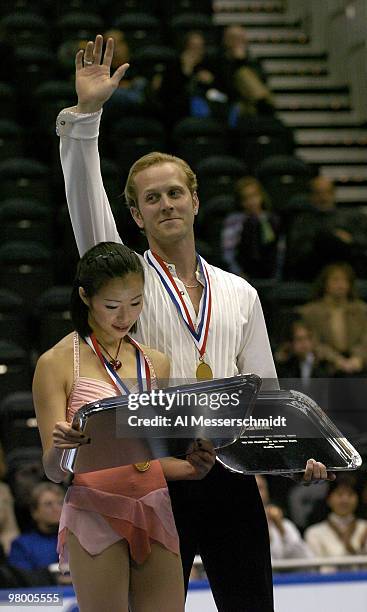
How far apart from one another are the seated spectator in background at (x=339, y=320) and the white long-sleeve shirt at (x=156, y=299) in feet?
8.16

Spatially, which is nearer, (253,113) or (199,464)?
(199,464)

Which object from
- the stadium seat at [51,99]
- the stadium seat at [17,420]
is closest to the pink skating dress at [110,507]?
the stadium seat at [17,420]

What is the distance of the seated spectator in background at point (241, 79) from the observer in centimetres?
813

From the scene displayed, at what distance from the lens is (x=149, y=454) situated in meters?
1.99

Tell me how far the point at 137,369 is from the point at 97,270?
0.20 metres

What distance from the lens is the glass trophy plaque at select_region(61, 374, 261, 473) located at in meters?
1.87

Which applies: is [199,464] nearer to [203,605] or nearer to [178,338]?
[178,338]

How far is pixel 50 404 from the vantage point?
81.4 inches

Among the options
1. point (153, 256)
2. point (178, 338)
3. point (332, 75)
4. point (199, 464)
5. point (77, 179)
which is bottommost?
point (199, 464)

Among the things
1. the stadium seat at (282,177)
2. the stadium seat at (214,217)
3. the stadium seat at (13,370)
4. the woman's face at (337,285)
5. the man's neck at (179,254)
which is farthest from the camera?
the stadium seat at (282,177)

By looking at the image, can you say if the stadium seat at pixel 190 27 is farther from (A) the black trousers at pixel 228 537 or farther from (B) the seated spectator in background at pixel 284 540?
(A) the black trousers at pixel 228 537

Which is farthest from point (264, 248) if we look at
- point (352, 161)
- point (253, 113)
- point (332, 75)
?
point (332, 75)

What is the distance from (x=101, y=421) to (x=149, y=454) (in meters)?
0.15

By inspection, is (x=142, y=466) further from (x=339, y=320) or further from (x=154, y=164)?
(x=339, y=320)
